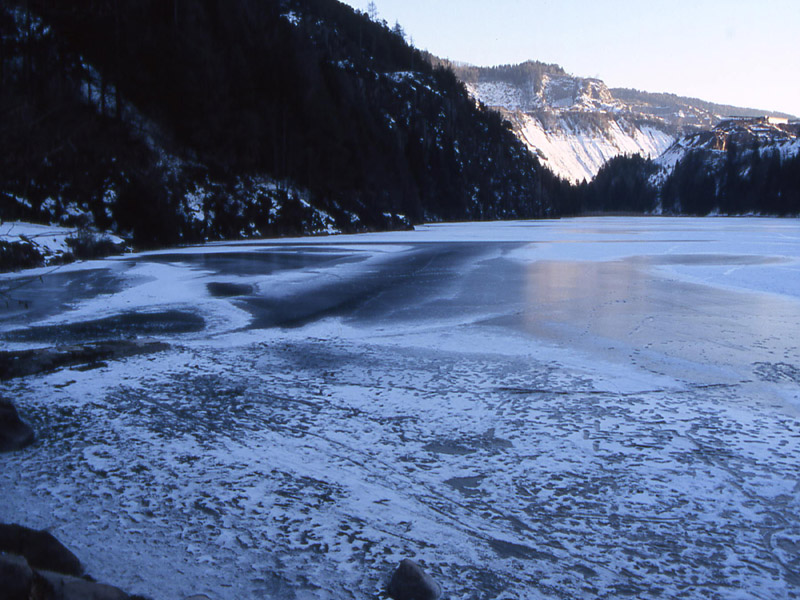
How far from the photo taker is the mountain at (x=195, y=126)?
3341 cm

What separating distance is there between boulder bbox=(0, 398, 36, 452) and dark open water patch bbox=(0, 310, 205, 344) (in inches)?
155

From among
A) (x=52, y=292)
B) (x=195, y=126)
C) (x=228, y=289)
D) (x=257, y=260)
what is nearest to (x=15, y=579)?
(x=228, y=289)

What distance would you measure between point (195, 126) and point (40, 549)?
45.3 meters

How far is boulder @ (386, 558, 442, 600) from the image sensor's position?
11.1 feet

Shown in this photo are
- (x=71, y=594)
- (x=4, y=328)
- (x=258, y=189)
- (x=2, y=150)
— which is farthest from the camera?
(x=258, y=189)

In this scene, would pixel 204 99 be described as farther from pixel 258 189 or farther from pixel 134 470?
pixel 134 470

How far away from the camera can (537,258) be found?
23531mm

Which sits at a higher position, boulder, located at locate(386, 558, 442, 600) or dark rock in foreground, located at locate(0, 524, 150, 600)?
dark rock in foreground, located at locate(0, 524, 150, 600)

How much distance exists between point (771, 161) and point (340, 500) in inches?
6128

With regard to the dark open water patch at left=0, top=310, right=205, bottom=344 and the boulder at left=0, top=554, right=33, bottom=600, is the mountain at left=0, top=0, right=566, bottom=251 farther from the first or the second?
the boulder at left=0, top=554, right=33, bottom=600

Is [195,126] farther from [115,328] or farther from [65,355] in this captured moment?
[65,355]

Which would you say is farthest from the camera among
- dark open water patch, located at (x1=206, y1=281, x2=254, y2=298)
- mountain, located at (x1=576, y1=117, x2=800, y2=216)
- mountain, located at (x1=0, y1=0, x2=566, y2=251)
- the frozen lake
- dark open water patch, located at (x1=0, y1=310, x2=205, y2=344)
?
mountain, located at (x1=576, y1=117, x2=800, y2=216)

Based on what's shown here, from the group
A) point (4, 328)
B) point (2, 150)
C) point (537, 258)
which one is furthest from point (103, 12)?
point (2, 150)

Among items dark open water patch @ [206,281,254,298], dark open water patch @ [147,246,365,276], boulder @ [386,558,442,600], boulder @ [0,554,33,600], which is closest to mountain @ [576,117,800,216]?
dark open water patch @ [147,246,365,276]
